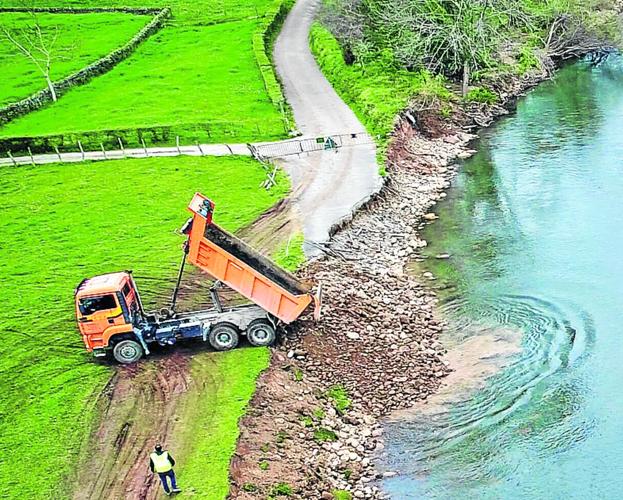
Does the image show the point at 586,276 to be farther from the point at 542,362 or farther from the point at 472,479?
the point at 472,479

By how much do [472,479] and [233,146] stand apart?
26.1 m

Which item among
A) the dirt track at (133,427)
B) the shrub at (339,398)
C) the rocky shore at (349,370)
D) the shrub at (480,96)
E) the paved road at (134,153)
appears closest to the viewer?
the dirt track at (133,427)

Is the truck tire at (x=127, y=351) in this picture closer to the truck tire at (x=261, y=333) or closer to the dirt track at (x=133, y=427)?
the dirt track at (x=133, y=427)

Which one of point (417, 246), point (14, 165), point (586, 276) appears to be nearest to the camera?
point (586, 276)

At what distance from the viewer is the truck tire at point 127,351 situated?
23.0 meters

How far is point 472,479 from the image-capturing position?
778 inches

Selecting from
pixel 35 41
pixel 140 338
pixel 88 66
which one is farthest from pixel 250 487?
pixel 35 41

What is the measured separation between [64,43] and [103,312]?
2017 inches

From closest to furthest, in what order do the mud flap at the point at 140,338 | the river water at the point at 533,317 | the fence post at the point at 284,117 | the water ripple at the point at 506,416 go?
1. the river water at the point at 533,317
2. the water ripple at the point at 506,416
3. the mud flap at the point at 140,338
4. the fence post at the point at 284,117

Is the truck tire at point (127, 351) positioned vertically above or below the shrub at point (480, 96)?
above

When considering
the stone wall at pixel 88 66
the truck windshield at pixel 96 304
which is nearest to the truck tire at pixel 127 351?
the truck windshield at pixel 96 304

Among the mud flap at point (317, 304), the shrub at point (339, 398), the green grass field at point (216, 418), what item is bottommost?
the shrub at point (339, 398)

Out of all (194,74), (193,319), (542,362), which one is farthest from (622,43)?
(193,319)

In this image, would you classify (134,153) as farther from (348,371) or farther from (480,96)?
(348,371)
